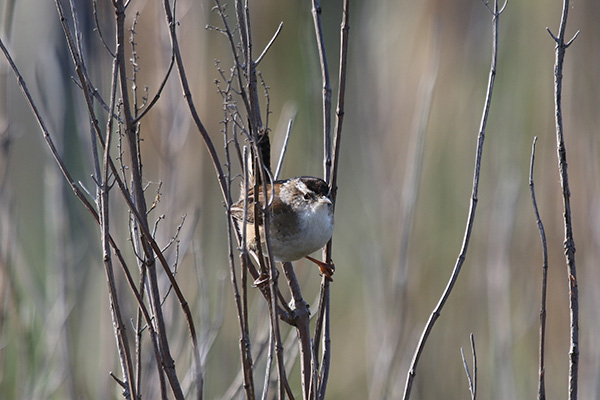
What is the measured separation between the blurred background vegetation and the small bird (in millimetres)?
291

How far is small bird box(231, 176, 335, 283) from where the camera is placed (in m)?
2.08

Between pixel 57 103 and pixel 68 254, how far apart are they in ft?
2.00

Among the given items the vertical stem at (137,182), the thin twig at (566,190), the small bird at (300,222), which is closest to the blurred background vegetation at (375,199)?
the small bird at (300,222)

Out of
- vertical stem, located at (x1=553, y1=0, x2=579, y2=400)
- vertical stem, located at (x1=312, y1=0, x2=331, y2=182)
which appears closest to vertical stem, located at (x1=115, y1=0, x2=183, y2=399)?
vertical stem, located at (x1=312, y1=0, x2=331, y2=182)

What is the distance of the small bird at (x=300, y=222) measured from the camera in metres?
2.08

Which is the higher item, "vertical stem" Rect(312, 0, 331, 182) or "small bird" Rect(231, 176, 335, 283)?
"vertical stem" Rect(312, 0, 331, 182)

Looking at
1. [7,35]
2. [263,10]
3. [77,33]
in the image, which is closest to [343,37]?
[77,33]

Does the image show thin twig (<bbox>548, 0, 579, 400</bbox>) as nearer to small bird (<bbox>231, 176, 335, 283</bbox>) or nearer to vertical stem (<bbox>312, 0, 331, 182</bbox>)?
vertical stem (<bbox>312, 0, 331, 182</bbox>)

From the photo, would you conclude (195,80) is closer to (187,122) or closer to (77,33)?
(187,122)

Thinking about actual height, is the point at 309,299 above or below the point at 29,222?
below

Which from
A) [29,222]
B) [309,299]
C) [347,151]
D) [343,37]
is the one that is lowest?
[309,299]

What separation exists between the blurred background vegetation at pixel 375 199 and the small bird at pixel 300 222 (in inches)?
11.5

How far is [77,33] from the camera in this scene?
146 centimetres

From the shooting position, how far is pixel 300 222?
2162 millimetres
